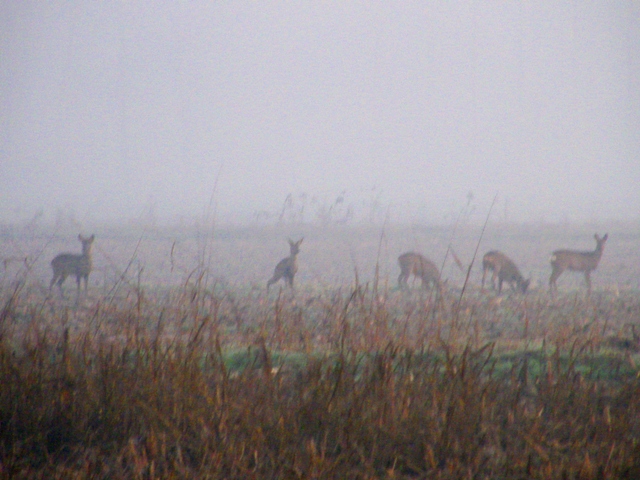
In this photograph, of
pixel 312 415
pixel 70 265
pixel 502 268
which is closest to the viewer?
pixel 312 415

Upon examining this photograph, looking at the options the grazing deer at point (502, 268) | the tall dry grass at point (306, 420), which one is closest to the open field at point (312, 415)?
the tall dry grass at point (306, 420)

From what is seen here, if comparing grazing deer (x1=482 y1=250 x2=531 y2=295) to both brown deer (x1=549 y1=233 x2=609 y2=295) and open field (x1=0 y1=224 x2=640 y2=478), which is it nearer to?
brown deer (x1=549 y1=233 x2=609 y2=295)

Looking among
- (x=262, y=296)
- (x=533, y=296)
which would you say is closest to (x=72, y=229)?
(x=262, y=296)

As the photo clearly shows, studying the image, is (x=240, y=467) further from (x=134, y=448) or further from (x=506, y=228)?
(x=506, y=228)

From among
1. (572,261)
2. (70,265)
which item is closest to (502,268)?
(572,261)

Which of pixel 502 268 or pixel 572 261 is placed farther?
pixel 572 261

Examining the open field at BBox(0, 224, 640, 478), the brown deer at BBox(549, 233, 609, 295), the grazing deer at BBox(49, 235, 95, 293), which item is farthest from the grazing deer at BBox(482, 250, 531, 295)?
the open field at BBox(0, 224, 640, 478)

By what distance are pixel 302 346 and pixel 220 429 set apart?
148 centimetres

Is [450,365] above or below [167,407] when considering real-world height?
above

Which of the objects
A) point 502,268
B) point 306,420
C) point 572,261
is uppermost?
point 572,261

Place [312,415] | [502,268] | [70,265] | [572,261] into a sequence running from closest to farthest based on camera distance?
[312,415], [70,265], [502,268], [572,261]

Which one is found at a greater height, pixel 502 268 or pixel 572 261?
pixel 572 261

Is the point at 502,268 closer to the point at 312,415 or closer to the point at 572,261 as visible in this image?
the point at 572,261

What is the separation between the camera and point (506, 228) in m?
29.3
